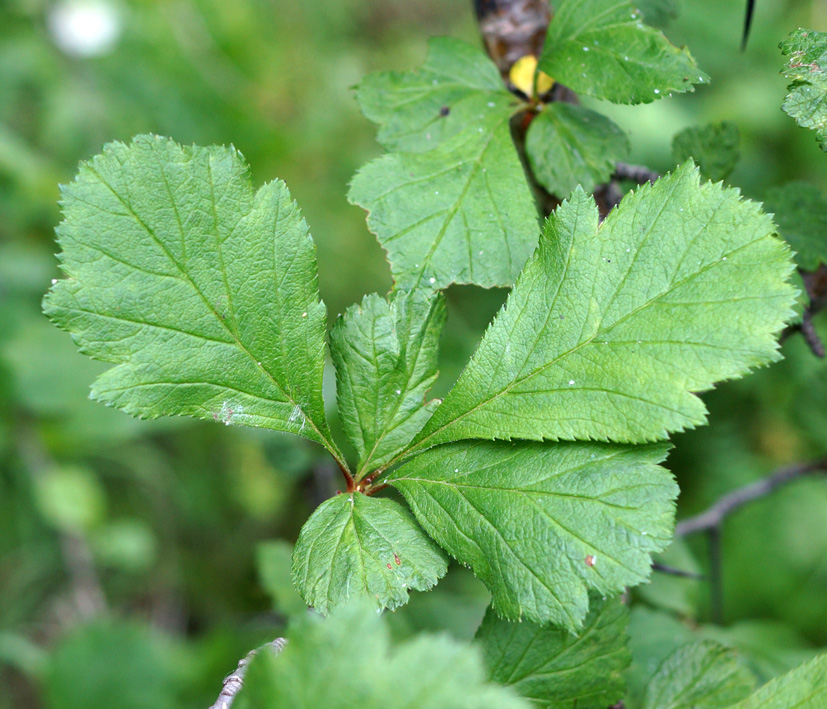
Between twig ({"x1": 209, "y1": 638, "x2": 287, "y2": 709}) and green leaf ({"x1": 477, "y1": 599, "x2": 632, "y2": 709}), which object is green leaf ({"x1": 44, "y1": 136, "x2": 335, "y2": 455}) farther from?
green leaf ({"x1": 477, "y1": 599, "x2": 632, "y2": 709})

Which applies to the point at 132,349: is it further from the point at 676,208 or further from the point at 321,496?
the point at 321,496

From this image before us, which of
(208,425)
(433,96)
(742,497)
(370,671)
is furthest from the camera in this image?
(208,425)

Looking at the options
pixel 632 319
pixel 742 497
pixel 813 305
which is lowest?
pixel 742 497

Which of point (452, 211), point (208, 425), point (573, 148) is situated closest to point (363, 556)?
point (452, 211)

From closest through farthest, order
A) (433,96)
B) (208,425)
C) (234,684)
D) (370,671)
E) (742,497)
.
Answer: (370,671), (234,684), (433,96), (742,497), (208,425)

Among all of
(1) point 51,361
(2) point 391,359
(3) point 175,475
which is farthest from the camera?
(3) point 175,475

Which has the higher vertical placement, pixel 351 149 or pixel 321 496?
pixel 351 149

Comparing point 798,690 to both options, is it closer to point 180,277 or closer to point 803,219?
point 803,219

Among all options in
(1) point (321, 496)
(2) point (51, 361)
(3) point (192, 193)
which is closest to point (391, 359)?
(3) point (192, 193)
